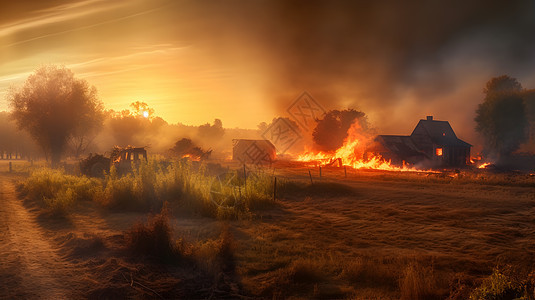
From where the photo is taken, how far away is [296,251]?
369 inches

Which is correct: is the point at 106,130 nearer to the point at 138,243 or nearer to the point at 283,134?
the point at 283,134

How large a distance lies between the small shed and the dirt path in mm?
46520

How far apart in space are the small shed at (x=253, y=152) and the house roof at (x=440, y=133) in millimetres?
26518

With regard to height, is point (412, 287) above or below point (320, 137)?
below

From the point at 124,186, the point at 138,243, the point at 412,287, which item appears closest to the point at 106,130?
the point at 124,186

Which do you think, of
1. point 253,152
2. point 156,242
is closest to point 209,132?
point 253,152

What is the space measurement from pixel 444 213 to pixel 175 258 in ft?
40.8

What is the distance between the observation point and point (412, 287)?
6500mm

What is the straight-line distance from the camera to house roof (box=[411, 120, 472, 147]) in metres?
50.7

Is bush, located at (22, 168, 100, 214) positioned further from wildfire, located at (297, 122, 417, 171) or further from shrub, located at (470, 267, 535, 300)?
wildfire, located at (297, 122, 417, 171)

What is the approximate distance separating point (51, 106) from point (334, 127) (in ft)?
162

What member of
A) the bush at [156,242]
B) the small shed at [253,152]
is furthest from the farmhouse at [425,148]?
the bush at [156,242]

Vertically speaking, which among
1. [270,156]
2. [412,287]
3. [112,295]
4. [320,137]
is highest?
[320,137]

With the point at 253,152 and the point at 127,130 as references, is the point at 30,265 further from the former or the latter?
the point at 127,130
